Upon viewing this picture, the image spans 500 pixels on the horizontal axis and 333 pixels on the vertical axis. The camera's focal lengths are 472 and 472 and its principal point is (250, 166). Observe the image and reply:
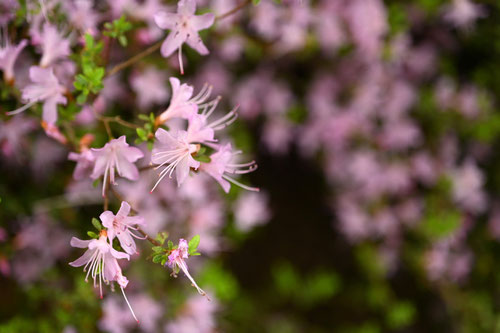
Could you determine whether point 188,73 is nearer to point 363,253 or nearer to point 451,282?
point 363,253

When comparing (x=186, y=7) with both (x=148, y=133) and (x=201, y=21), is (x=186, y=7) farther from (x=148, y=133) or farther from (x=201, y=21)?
(x=148, y=133)

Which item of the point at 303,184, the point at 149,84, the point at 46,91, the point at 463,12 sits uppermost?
the point at 463,12

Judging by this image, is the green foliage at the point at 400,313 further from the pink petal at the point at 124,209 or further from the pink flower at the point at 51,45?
the pink flower at the point at 51,45

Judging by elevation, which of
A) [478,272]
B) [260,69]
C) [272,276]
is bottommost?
[272,276]

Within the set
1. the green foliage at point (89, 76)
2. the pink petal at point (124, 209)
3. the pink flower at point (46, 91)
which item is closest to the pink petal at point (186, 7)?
the green foliage at point (89, 76)

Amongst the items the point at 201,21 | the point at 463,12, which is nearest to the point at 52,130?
the point at 201,21

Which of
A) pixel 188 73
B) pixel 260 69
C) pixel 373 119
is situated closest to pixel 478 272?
pixel 373 119
